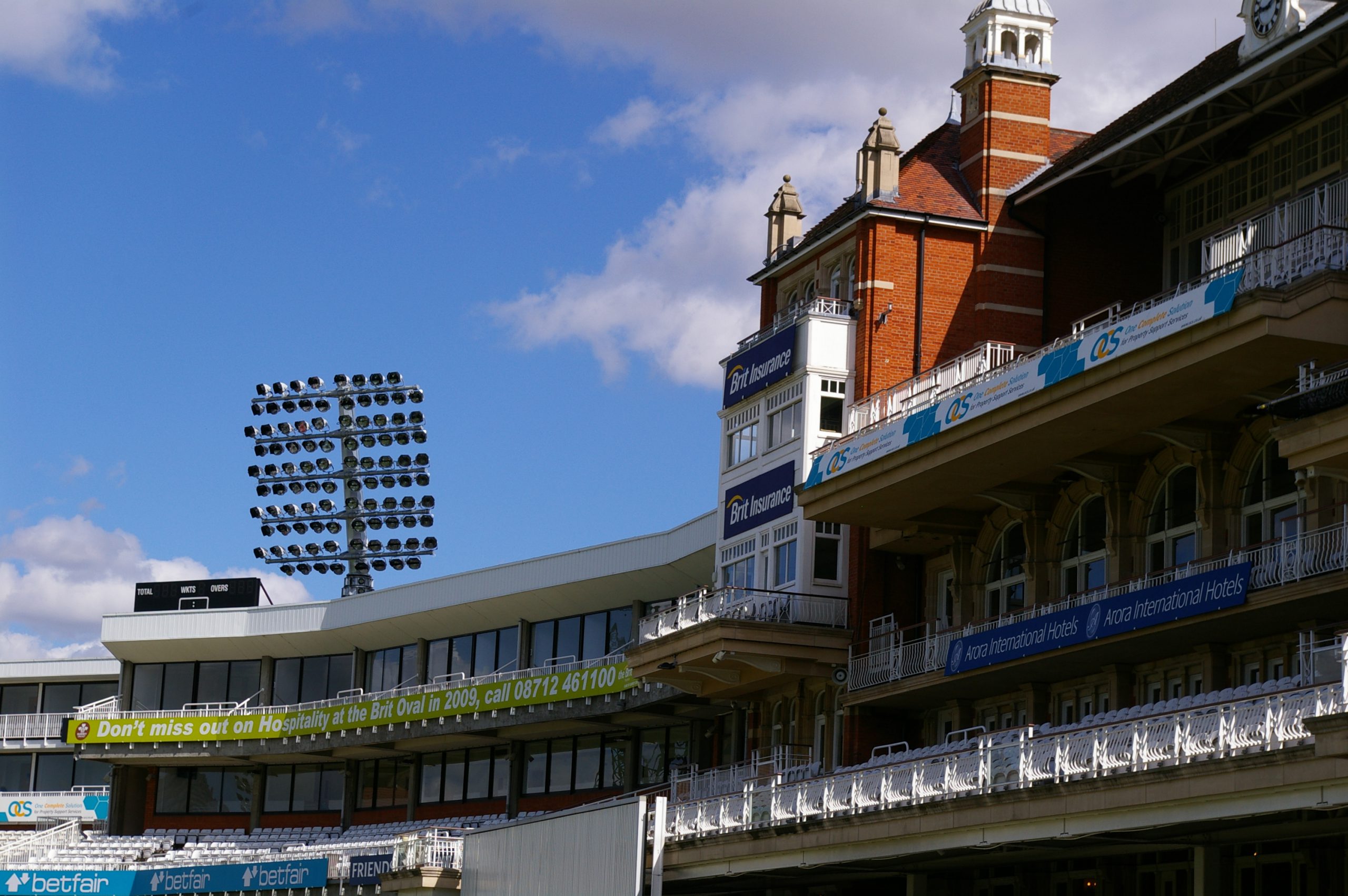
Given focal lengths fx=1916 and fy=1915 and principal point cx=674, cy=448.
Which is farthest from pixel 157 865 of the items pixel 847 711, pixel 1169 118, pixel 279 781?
pixel 1169 118

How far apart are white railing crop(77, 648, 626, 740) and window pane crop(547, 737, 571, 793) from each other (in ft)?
8.24

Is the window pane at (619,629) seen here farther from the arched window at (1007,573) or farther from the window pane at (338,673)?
the arched window at (1007,573)

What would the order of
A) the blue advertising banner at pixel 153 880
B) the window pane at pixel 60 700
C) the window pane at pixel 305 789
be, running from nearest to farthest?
the blue advertising banner at pixel 153 880, the window pane at pixel 305 789, the window pane at pixel 60 700

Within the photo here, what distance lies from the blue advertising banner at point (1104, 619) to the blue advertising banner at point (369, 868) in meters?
15.9

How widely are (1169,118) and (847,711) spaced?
1332cm

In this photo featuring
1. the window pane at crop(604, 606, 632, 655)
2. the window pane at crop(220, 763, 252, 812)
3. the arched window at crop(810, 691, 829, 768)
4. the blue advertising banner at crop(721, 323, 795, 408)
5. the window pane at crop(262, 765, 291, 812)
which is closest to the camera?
the arched window at crop(810, 691, 829, 768)

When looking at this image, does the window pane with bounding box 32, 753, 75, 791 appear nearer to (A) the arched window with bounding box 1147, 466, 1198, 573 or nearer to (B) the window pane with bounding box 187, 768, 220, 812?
(B) the window pane with bounding box 187, 768, 220, 812

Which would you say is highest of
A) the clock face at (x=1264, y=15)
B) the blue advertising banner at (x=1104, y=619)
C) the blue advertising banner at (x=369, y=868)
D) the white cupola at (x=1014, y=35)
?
the white cupola at (x=1014, y=35)

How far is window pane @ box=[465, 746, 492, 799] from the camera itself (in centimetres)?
5859

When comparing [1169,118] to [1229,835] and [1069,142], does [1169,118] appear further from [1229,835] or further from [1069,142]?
[1229,835]

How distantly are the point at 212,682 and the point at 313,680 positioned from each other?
4127 millimetres

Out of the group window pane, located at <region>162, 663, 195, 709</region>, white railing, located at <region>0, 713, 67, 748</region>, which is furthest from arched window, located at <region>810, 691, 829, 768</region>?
white railing, located at <region>0, 713, 67, 748</region>

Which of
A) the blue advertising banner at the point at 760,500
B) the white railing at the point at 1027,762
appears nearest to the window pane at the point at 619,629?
the blue advertising banner at the point at 760,500

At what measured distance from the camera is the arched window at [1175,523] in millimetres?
31750
